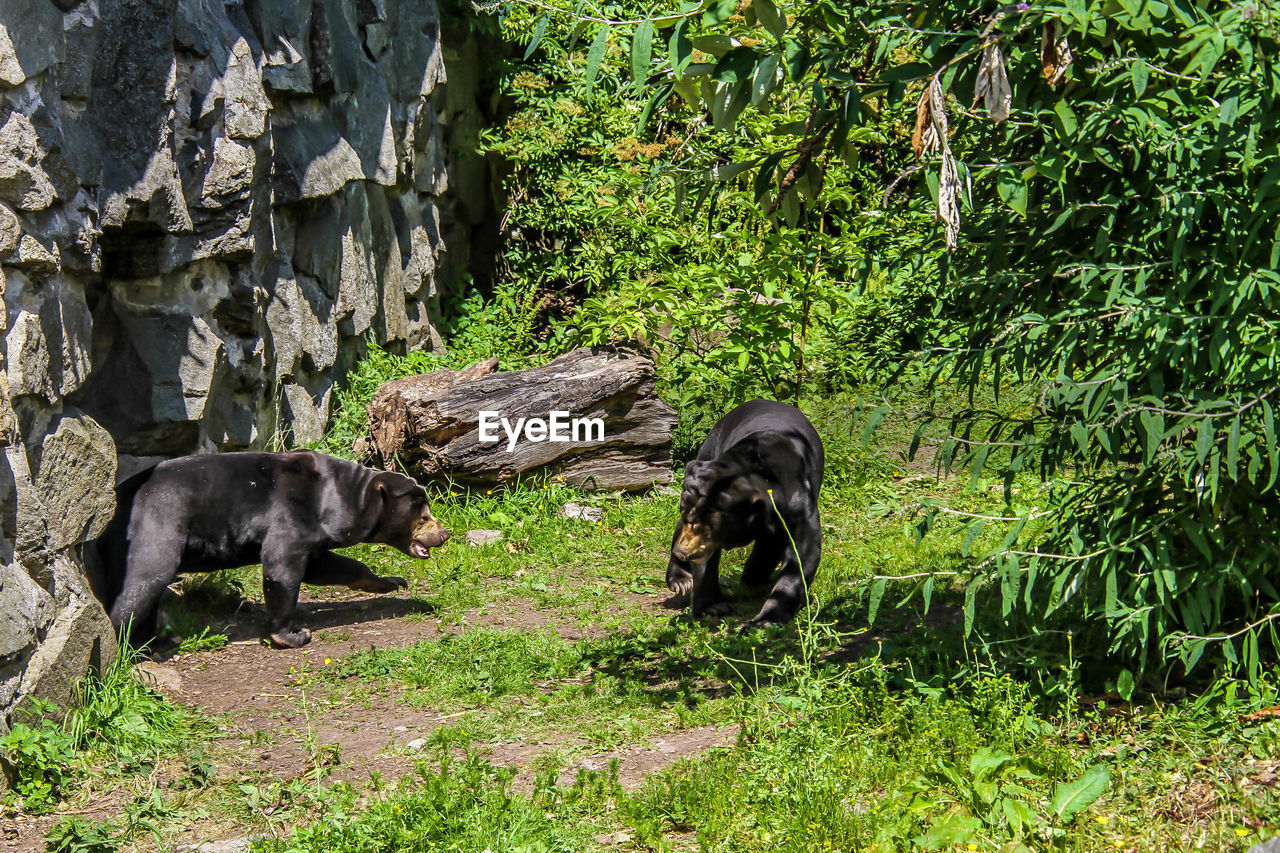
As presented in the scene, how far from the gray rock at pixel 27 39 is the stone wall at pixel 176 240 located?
1 centimetres

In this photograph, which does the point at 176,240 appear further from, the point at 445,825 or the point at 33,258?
the point at 445,825

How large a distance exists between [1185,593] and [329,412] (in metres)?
7.41

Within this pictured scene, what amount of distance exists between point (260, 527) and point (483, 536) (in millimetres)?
2083

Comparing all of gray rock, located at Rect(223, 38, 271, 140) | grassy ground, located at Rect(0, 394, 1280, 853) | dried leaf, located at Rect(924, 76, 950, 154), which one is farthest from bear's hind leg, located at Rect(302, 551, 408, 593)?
dried leaf, located at Rect(924, 76, 950, 154)

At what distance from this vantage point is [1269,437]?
3.38 meters

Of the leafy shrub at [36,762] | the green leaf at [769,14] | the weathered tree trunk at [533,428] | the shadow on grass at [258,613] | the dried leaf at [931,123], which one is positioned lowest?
the shadow on grass at [258,613]

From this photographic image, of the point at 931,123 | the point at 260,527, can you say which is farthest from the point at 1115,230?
the point at 260,527

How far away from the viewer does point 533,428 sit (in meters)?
9.09

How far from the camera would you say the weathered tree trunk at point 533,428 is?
8.93 m

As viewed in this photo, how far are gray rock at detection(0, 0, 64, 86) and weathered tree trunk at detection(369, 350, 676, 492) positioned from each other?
13.4 feet

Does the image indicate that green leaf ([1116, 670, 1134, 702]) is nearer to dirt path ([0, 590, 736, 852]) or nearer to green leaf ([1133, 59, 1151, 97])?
dirt path ([0, 590, 736, 852])

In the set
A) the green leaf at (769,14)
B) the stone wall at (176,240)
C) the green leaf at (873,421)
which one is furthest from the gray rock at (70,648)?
the green leaf at (769,14)

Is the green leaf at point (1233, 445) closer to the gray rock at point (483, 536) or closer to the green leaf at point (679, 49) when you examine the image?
the green leaf at point (679, 49)

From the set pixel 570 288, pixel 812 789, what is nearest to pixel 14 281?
pixel 812 789
